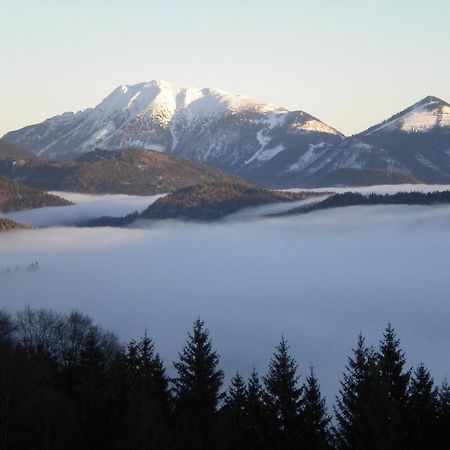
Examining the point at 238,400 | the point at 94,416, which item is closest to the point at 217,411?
the point at 238,400

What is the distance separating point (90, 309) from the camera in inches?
7274

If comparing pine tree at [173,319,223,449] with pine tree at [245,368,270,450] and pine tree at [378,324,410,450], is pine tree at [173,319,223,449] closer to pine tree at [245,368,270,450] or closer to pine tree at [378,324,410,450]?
pine tree at [245,368,270,450]

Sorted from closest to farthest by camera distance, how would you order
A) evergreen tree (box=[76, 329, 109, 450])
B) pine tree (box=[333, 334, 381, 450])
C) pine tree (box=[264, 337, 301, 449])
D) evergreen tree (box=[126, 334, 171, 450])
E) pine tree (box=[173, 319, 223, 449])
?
evergreen tree (box=[126, 334, 171, 450]) → pine tree (box=[333, 334, 381, 450]) → pine tree (box=[264, 337, 301, 449]) → evergreen tree (box=[76, 329, 109, 450]) → pine tree (box=[173, 319, 223, 449])

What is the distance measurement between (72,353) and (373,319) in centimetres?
12576

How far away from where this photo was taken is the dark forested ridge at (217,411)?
35.5 meters

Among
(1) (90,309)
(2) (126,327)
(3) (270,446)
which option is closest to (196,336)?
(3) (270,446)

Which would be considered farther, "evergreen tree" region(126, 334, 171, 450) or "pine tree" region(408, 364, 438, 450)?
"pine tree" region(408, 364, 438, 450)

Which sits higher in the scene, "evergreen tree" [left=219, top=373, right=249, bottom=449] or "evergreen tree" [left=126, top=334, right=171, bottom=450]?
"evergreen tree" [left=126, top=334, right=171, bottom=450]

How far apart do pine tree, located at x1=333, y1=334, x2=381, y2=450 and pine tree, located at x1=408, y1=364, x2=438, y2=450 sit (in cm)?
273

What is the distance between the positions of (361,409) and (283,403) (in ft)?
11.2

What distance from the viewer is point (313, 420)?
37719mm

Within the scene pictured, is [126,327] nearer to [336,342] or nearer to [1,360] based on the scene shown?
[336,342]

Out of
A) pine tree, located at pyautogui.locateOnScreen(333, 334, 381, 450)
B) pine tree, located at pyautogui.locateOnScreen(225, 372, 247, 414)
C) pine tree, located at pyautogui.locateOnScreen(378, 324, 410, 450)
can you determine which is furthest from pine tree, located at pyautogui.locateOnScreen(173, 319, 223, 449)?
pine tree, located at pyautogui.locateOnScreen(378, 324, 410, 450)

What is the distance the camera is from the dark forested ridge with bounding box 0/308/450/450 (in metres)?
35.5
